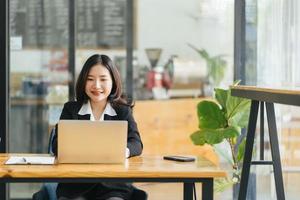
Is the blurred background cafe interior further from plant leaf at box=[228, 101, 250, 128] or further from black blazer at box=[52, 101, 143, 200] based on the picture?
black blazer at box=[52, 101, 143, 200]

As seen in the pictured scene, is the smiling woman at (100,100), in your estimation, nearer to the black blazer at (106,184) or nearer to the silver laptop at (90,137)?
the black blazer at (106,184)

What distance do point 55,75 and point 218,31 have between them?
1.45 meters

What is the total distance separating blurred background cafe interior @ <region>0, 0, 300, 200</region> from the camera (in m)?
5.18

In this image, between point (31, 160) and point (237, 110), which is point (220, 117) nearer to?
point (237, 110)

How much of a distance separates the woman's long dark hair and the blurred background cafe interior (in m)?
1.85

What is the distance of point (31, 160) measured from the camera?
287 centimetres

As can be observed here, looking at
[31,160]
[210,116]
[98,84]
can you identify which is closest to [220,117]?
[210,116]

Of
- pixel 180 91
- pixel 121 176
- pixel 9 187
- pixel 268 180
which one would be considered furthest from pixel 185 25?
pixel 121 176

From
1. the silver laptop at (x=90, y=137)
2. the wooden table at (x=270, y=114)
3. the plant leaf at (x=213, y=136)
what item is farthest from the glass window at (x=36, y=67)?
the silver laptop at (x=90, y=137)

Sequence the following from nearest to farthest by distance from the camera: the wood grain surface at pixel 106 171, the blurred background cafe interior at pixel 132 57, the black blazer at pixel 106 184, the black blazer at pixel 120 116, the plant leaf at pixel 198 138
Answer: the wood grain surface at pixel 106 171, the black blazer at pixel 106 184, the black blazer at pixel 120 116, the plant leaf at pixel 198 138, the blurred background cafe interior at pixel 132 57

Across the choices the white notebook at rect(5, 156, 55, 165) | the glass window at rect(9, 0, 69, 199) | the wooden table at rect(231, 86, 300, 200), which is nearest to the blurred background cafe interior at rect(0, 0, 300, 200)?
the glass window at rect(9, 0, 69, 199)

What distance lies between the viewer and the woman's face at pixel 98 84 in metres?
3.28

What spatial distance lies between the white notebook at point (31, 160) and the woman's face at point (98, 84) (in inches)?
18.2

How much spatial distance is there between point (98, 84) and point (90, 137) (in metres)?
0.58
